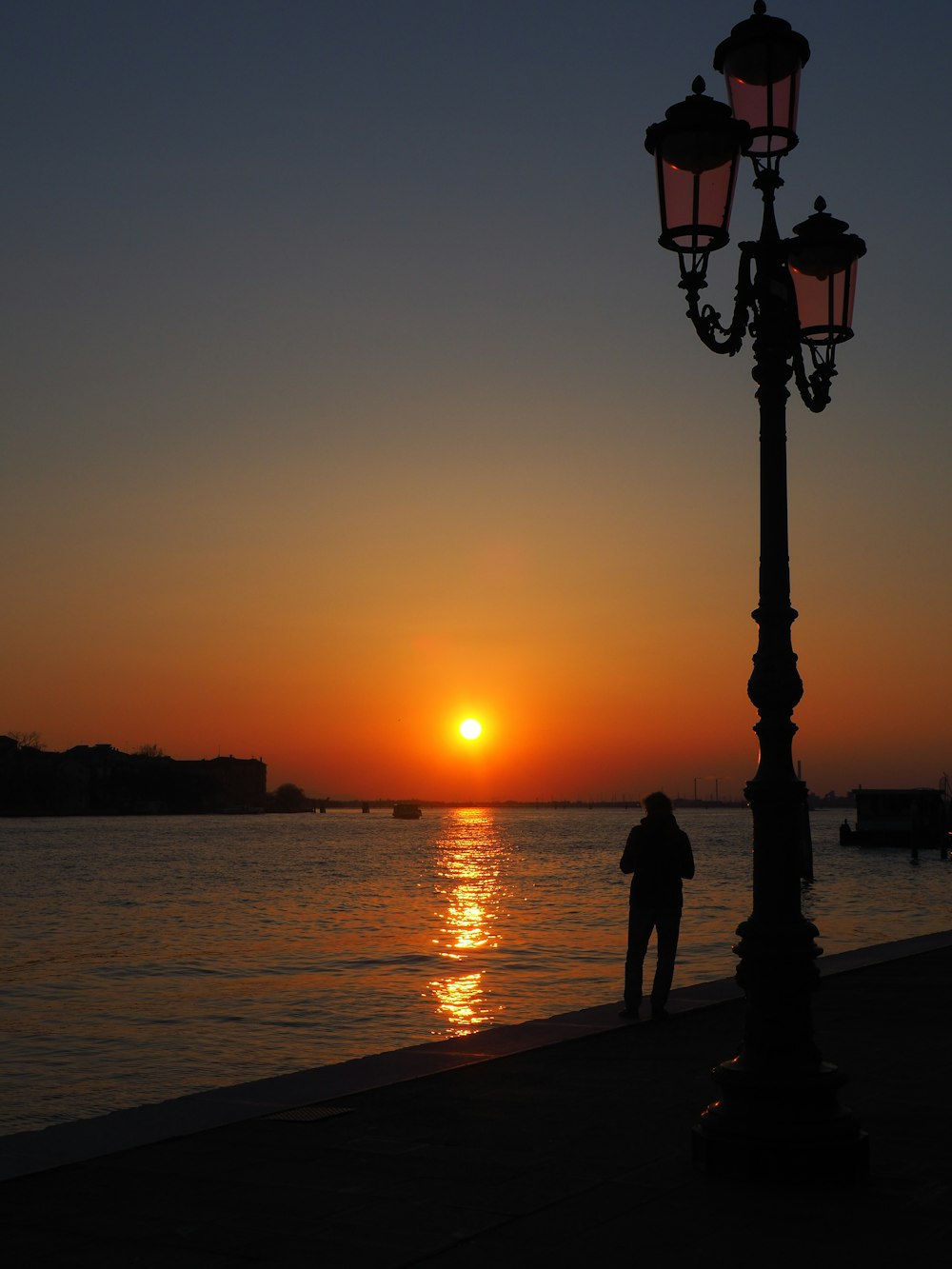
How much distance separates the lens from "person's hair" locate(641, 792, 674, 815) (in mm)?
12766

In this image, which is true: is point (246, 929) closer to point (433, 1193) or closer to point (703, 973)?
point (703, 973)

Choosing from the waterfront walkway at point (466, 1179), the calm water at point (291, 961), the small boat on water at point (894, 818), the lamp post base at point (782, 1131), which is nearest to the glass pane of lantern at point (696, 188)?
the lamp post base at point (782, 1131)

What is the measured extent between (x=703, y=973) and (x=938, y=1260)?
17723mm

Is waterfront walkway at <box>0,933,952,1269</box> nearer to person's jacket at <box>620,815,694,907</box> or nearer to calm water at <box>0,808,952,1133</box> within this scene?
person's jacket at <box>620,815,694,907</box>

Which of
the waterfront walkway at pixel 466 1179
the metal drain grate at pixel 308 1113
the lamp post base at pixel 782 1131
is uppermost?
the lamp post base at pixel 782 1131

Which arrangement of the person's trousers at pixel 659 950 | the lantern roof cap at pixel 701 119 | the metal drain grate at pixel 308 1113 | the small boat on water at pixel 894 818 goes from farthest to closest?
the small boat on water at pixel 894 818 → the person's trousers at pixel 659 950 → the metal drain grate at pixel 308 1113 → the lantern roof cap at pixel 701 119

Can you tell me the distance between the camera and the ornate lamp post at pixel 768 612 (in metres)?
6.54

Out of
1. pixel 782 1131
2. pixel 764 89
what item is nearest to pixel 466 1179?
pixel 782 1131

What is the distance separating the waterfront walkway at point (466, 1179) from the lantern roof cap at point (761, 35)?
5816mm

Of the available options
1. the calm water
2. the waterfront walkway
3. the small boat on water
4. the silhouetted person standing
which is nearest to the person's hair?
the silhouetted person standing

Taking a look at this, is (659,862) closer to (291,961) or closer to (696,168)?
(696,168)

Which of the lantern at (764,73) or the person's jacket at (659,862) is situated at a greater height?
the lantern at (764,73)

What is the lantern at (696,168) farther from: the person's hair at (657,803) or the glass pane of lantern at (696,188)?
the person's hair at (657,803)

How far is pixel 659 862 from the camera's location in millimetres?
12609
